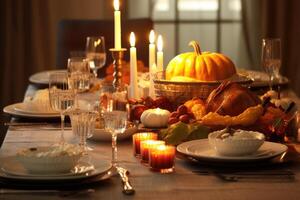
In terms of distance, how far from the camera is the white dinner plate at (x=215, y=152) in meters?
1.58

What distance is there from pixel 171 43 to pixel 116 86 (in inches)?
108

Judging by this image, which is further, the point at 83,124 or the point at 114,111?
the point at 83,124

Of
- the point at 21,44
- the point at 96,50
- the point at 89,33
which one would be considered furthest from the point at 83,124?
the point at 21,44

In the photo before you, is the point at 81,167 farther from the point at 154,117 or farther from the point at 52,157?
the point at 154,117

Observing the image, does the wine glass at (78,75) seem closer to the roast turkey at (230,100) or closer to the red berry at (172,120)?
the red berry at (172,120)

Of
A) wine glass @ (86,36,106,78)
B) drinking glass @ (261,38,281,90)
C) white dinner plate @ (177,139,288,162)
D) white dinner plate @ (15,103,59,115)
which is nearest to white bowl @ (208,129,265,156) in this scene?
white dinner plate @ (177,139,288,162)

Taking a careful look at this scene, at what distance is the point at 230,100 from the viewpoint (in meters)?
1.93

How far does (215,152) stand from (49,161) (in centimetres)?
39

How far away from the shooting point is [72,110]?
1.89m

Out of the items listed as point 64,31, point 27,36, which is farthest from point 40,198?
point 27,36

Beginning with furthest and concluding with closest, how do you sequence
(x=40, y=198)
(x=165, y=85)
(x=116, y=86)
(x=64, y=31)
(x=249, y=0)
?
(x=249, y=0) → (x=64, y=31) → (x=165, y=85) → (x=116, y=86) → (x=40, y=198)

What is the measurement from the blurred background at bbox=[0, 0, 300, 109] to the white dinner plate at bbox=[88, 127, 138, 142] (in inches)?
101

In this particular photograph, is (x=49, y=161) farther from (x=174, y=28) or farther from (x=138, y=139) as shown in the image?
(x=174, y=28)

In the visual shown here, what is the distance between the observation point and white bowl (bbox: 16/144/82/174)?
1453 millimetres
